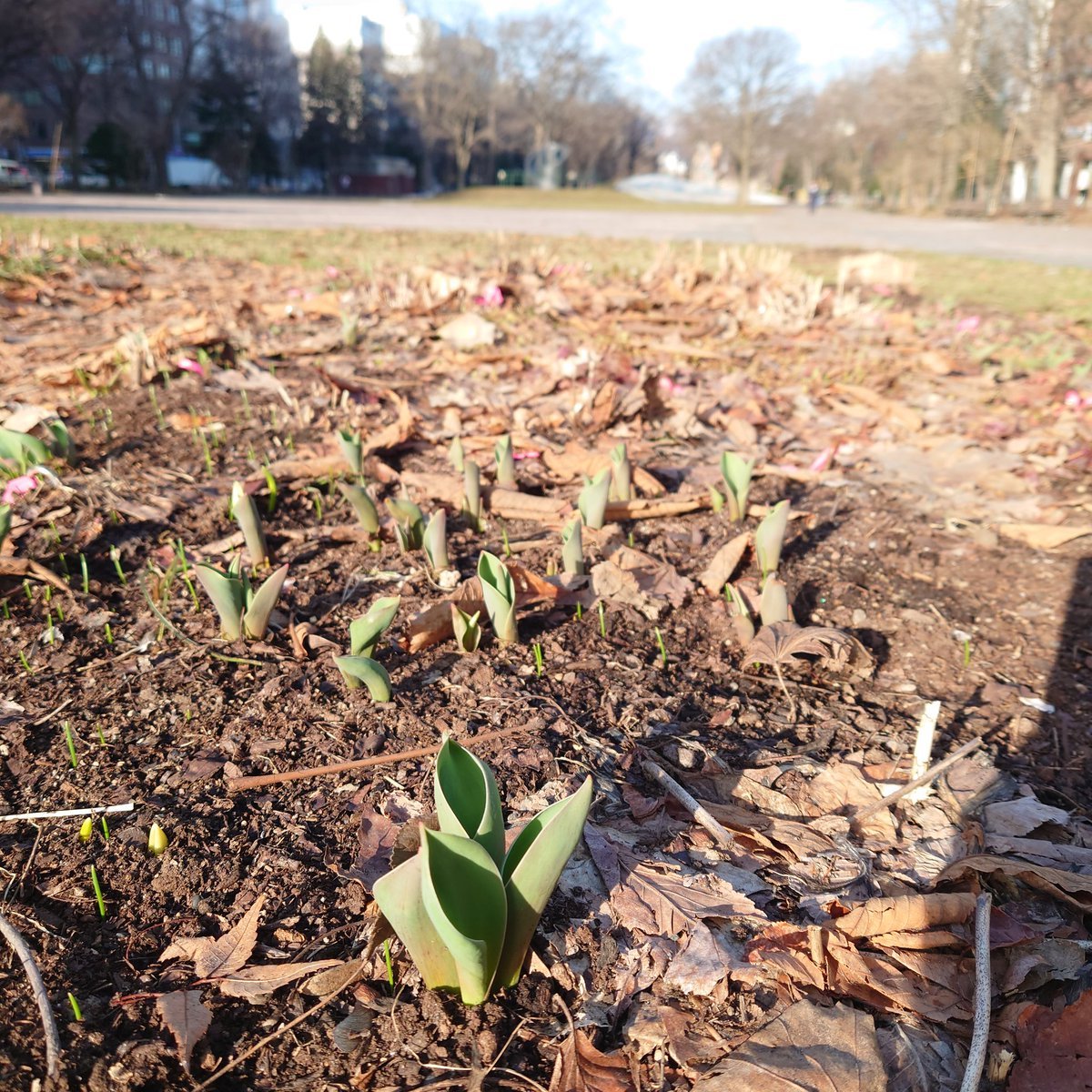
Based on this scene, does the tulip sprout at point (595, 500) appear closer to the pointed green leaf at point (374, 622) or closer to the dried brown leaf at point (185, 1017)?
the pointed green leaf at point (374, 622)

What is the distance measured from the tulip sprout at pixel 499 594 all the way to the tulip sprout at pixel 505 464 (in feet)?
3.02

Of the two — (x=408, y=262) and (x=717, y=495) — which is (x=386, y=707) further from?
(x=408, y=262)

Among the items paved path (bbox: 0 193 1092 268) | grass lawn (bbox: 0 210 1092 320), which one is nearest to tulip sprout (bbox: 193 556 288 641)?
grass lawn (bbox: 0 210 1092 320)

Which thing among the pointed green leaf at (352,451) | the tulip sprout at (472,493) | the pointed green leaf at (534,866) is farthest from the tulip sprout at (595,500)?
the pointed green leaf at (534,866)

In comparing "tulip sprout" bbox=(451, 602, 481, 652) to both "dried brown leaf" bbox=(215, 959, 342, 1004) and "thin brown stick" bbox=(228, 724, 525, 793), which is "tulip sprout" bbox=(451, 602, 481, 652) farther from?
"dried brown leaf" bbox=(215, 959, 342, 1004)

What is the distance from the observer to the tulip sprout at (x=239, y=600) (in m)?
1.96

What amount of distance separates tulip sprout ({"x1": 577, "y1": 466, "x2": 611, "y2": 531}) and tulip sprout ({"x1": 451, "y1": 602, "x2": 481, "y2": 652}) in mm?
652

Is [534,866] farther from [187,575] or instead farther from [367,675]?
[187,575]

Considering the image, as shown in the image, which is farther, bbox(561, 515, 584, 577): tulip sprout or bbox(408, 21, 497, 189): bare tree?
bbox(408, 21, 497, 189): bare tree

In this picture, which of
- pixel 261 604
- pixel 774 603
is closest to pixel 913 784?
pixel 774 603

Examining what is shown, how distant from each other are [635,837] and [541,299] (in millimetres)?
4650

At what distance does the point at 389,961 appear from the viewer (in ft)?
4.17

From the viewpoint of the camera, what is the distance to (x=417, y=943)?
118 centimetres

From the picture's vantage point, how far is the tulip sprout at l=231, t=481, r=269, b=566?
92.1 inches
